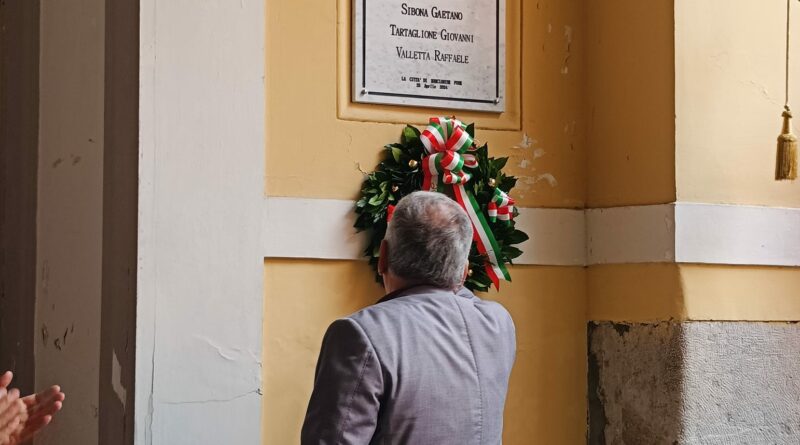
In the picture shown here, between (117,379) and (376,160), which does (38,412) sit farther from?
(376,160)

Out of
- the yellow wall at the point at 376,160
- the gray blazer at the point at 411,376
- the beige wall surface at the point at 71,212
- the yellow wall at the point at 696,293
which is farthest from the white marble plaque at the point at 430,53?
the gray blazer at the point at 411,376

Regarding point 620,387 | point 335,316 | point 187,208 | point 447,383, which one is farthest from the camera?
point 620,387

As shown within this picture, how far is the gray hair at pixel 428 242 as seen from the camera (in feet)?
8.95

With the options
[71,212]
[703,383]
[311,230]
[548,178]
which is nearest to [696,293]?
[703,383]

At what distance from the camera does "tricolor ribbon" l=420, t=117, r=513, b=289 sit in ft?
12.5

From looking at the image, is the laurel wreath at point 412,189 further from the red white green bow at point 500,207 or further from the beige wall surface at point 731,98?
the beige wall surface at point 731,98

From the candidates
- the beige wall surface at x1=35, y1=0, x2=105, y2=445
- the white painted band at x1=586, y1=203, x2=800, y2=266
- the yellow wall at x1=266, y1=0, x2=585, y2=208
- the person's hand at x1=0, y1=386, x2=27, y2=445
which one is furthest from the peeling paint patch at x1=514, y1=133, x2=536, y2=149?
the person's hand at x1=0, y1=386, x2=27, y2=445

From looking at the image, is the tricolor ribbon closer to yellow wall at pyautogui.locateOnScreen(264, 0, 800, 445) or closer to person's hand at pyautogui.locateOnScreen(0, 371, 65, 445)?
yellow wall at pyautogui.locateOnScreen(264, 0, 800, 445)

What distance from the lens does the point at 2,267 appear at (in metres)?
4.27

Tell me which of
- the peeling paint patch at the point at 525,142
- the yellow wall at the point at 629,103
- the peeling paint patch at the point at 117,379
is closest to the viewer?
the peeling paint patch at the point at 117,379

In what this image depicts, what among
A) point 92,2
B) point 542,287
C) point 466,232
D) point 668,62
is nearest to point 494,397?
point 466,232

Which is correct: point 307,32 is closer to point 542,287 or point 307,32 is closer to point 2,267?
point 542,287

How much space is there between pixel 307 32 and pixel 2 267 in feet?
5.13

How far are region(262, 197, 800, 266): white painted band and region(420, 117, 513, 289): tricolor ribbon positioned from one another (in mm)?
180
